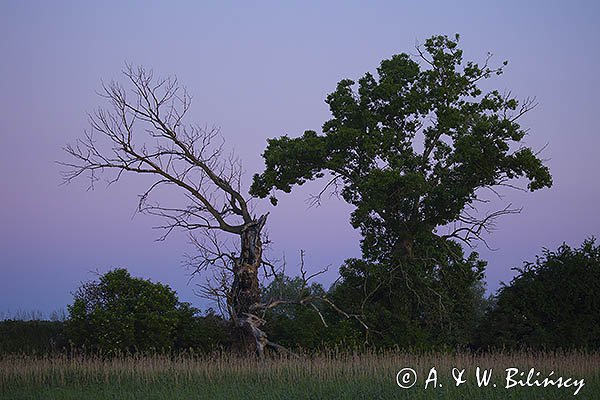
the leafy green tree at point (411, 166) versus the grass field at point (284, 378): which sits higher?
the leafy green tree at point (411, 166)

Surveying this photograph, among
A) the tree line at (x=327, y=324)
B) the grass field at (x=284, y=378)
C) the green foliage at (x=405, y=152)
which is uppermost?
the green foliage at (x=405, y=152)

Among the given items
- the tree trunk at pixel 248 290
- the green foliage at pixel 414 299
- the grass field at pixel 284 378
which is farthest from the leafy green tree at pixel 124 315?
the green foliage at pixel 414 299

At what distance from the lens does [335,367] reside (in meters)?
17.0

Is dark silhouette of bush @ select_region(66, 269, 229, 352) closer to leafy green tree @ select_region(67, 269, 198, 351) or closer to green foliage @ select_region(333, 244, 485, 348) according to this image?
leafy green tree @ select_region(67, 269, 198, 351)

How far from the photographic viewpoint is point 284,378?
54.6 ft

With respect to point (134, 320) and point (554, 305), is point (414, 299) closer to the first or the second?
point (554, 305)

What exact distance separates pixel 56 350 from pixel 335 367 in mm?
9208

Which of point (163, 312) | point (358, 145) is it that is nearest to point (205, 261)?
point (163, 312)

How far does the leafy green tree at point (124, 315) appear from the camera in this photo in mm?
22141

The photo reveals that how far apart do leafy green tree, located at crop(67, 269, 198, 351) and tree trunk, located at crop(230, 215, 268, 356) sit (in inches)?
60.9

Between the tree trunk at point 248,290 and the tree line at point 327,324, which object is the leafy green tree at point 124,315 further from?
the tree trunk at point 248,290

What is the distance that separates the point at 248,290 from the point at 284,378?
269 inches

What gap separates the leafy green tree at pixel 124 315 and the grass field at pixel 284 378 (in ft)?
10.8

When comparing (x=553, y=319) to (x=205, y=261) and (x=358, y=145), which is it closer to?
(x=358, y=145)
